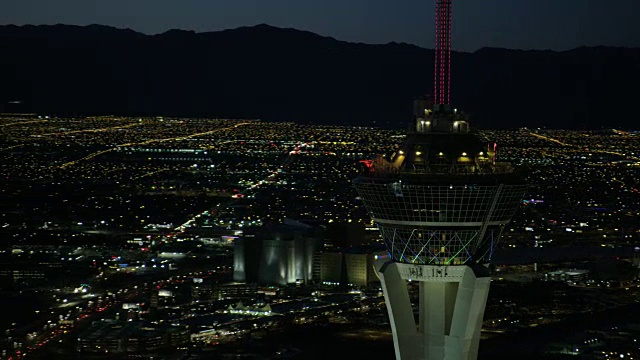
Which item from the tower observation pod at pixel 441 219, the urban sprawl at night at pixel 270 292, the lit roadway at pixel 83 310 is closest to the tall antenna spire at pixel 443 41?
the tower observation pod at pixel 441 219

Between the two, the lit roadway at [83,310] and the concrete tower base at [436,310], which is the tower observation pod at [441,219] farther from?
the lit roadway at [83,310]

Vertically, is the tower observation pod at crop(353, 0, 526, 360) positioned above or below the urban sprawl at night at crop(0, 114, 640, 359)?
above

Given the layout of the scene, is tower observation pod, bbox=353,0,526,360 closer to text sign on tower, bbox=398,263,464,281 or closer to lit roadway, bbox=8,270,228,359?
text sign on tower, bbox=398,263,464,281

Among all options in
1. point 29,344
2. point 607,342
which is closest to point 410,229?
point 607,342

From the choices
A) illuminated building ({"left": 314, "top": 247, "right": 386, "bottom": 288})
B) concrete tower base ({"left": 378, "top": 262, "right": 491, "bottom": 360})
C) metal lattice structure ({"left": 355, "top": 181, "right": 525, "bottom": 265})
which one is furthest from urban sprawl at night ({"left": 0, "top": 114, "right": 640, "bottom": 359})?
concrete tower base ({"left": 378, "top": 262, "right": 491, "bottom": 360})

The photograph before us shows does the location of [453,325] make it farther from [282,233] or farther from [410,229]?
[282,233]

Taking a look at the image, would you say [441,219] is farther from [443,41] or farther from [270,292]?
[270,292]
